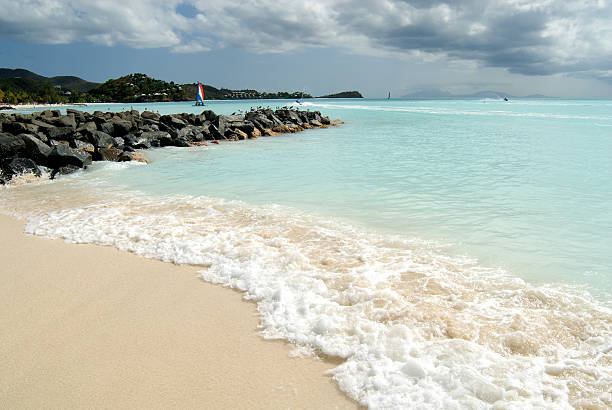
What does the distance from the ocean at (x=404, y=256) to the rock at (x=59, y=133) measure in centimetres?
591

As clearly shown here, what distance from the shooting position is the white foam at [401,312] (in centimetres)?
267

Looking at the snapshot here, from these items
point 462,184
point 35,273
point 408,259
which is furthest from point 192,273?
point 462,184

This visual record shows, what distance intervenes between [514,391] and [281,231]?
13.2 ft

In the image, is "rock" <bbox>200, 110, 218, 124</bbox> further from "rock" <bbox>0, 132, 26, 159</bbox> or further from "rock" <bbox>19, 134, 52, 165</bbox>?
"rock" <bbox>0, 132, 26, 159</bbox>

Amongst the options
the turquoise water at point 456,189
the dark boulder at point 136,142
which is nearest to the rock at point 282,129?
the turquoise water at point 456,189

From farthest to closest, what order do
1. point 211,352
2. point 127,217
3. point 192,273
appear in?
1. point 127,217
2. point 192,273
3. point 211,352

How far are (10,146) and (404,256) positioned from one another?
1303 cm

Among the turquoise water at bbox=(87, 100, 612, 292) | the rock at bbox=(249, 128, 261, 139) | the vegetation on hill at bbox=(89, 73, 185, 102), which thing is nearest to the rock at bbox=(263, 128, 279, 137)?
the rock at bbox=(249, 128, 261, 139)

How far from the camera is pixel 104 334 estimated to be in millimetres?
3400

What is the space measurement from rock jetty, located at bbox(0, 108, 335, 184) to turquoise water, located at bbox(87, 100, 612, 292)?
2047 mm

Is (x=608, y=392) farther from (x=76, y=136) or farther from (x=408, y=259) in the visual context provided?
(x=76, y=136)

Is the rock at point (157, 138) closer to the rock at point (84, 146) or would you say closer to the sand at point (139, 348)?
the rock at point (84, 146)

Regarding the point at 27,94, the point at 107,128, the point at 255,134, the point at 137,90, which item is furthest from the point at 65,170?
the point at 137,90

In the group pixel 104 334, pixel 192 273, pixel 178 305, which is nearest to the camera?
pixel 104 334
